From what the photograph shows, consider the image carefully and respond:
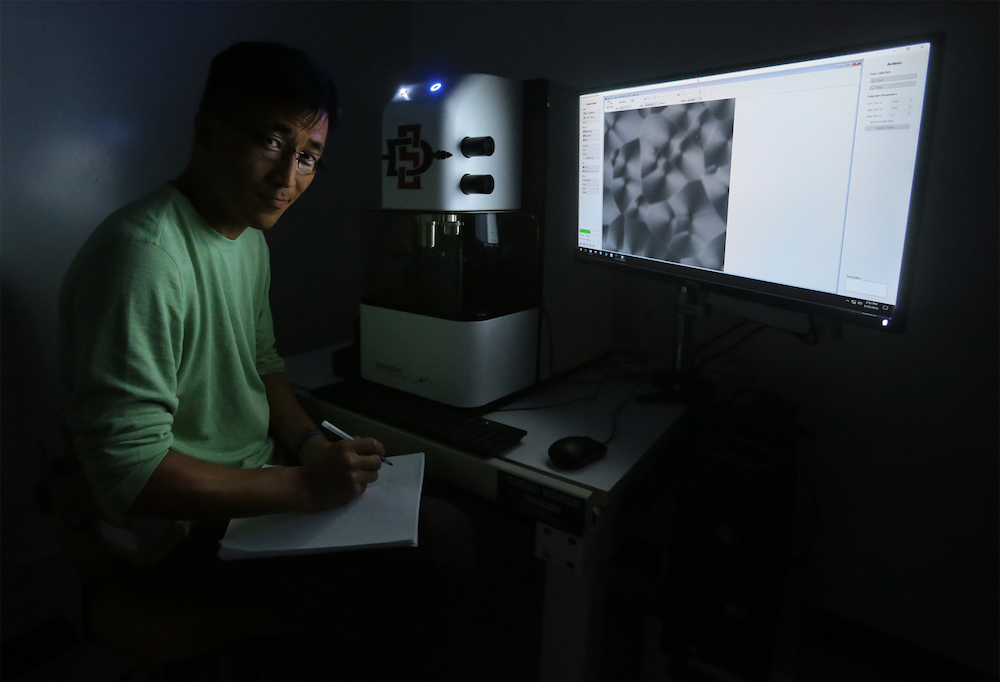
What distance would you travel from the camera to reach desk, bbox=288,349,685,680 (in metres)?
0.84

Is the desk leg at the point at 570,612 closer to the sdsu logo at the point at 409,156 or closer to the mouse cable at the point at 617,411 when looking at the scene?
the mouse cable at the point at 617,411

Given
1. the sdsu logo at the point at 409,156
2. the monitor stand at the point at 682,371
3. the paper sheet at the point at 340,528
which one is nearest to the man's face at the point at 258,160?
the sdsu logo at the point at 409,156

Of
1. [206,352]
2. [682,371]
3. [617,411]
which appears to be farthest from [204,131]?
[682,371]

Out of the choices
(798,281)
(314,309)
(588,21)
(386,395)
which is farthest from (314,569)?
(588,21)

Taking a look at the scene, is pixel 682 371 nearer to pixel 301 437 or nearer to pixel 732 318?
pixel 732 318

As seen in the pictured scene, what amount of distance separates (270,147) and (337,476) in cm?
51

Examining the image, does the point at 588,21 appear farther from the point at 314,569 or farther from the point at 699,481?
the point at 314,569

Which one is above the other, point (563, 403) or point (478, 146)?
point (478, 146)

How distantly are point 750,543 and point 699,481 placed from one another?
0.12 m

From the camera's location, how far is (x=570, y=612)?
94 cm

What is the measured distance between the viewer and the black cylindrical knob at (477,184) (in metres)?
1.05

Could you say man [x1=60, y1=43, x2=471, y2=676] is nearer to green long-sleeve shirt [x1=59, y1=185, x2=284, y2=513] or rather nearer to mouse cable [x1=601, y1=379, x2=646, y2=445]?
green long-sleeve shirt [x1=59, y1=185, x2=284, y2=513]

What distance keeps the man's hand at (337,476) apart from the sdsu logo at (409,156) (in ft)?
1.66

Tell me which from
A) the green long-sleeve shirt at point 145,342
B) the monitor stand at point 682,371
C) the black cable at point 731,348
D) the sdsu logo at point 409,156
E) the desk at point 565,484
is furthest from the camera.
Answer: the black cable at point 731,348
